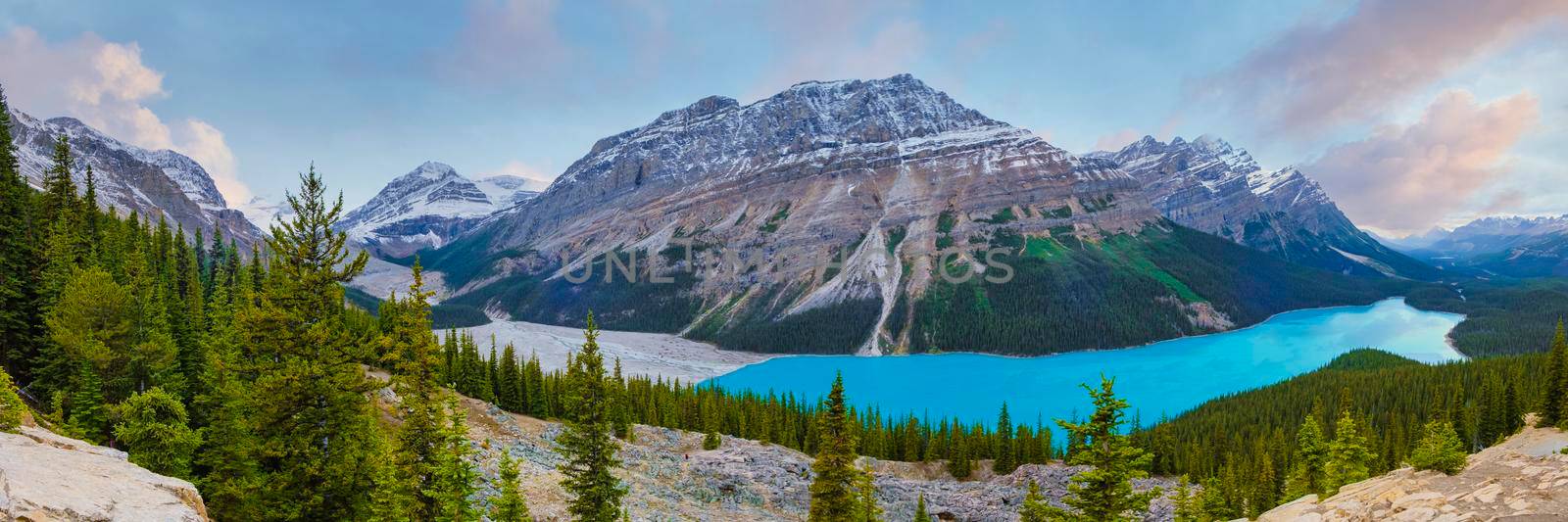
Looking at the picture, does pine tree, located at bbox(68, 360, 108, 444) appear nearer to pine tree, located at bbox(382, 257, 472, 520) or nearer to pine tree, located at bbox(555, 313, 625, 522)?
pine tree, located at bbox(382, 257, 472, 520)

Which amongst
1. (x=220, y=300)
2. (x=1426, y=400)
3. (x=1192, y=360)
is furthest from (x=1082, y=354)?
(x=220, y=300)

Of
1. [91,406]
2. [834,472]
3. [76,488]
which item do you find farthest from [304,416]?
[834,472]

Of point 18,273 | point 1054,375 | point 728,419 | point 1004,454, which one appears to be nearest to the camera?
point 18,273

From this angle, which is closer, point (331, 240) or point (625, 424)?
point (331, 240)

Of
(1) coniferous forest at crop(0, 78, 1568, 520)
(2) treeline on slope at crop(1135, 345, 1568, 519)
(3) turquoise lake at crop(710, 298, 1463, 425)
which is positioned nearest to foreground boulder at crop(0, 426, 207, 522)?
(1) coniferous forest at crop(0, 78, 1568, 520)

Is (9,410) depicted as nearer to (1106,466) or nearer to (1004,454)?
(1106,466)

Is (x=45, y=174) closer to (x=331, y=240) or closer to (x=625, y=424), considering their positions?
(x=625, y=424)
